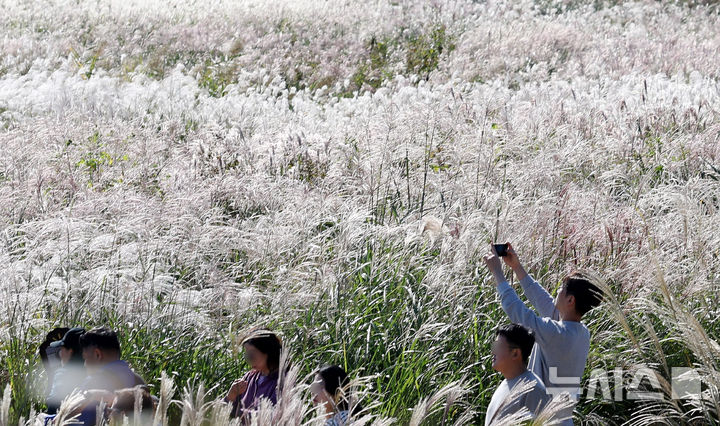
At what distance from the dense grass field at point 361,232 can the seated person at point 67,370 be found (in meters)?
0.17

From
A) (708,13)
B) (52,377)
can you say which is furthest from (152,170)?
(708,13)

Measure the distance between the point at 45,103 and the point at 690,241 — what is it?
8.63 m

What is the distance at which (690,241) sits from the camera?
5.90 m

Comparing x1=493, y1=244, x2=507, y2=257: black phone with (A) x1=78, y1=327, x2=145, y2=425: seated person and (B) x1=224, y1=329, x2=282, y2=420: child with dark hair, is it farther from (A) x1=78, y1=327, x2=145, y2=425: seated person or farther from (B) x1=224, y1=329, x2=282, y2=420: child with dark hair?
Result: (A) x1=78, y1=327, x2=145, y2=425: seated person

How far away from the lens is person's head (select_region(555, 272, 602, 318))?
4516 millimetres

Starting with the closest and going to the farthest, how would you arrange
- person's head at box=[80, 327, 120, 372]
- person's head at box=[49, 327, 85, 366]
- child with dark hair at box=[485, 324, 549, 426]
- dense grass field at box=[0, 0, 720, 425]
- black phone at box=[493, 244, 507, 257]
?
child with dark hair at box=[485, 324, 549, 426], person's head at box=[80, 327, 120, 372], person's head at box=[49, 327, 85, 366], black phone at box=[493, 244, 507, 257], dense grass field at box=[0, 0, 720, 425]

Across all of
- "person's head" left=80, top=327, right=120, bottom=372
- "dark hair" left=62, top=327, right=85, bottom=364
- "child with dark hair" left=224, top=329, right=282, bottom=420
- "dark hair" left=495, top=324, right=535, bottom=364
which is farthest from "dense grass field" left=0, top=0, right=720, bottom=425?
"dark hair" left=495, top=324, right=535, bottom=364

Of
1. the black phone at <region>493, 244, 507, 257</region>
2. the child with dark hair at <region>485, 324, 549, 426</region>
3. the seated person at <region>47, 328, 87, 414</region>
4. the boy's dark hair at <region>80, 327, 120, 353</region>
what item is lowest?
the child with dark hair at <region>485, 324, 549, 426</region>

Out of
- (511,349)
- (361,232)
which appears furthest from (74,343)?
(511,349)

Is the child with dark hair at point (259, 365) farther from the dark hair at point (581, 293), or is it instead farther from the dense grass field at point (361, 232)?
the dark hair at point (581, 293)

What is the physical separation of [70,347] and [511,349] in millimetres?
2306

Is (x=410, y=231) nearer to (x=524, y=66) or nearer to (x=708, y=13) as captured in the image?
(x=524, y=66)

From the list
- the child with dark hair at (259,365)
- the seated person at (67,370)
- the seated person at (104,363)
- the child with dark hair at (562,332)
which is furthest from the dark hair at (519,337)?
the seated person at (67,370)

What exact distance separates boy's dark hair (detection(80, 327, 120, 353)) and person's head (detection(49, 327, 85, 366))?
0.11m
